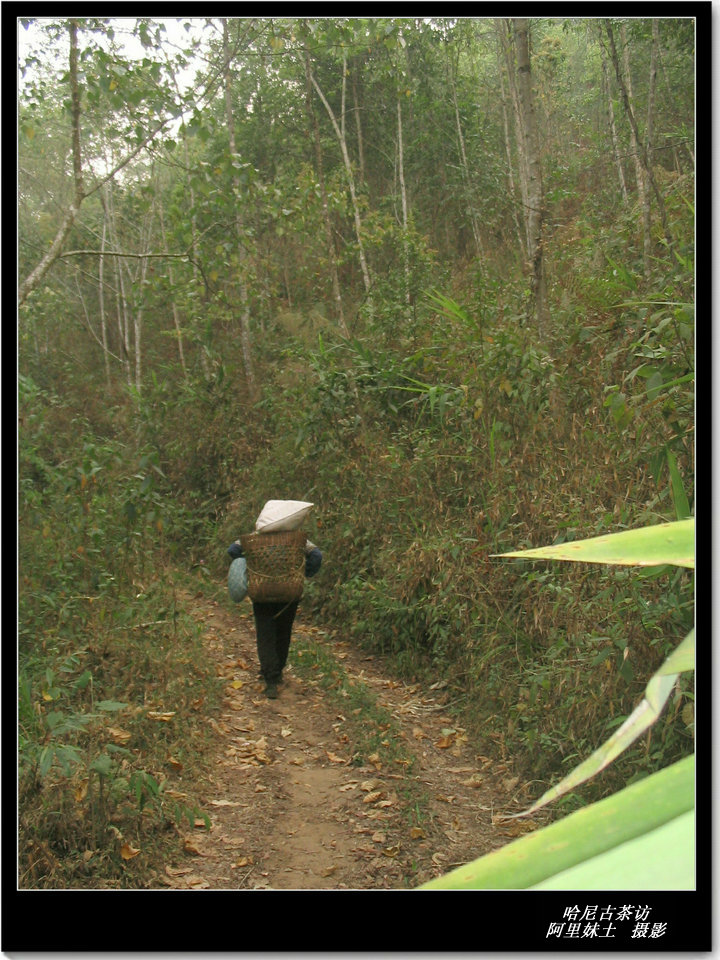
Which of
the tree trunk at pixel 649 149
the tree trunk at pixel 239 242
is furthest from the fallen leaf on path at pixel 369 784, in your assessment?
the tree trunk at pixel 649 149

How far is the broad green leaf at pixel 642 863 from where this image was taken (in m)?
0.40

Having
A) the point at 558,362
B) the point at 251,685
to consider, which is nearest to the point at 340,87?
the point at 558,362

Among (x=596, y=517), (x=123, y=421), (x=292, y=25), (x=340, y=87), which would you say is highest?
(x=340, y=87)

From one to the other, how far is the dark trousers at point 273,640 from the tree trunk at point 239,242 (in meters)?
1.96

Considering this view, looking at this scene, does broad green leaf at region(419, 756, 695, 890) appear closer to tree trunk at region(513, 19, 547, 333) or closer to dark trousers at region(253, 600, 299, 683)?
dark trousers at region(253, 600, 299, 683)

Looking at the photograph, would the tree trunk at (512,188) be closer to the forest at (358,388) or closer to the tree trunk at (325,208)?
the forest at (358,388)

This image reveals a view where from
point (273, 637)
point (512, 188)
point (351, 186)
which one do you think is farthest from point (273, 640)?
point (512, 188)

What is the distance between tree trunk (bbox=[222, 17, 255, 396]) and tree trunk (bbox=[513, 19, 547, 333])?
1.84m

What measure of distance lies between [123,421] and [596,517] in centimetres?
313

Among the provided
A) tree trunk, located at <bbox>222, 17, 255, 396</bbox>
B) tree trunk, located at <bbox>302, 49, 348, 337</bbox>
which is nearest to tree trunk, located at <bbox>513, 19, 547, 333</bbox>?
tree trunk, located at <bbox>302, 49, 348, 337</bbox>

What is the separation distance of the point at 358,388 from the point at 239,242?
1815 millimetres

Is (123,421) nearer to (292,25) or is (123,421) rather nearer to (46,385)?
(46,385)

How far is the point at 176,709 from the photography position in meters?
4.09

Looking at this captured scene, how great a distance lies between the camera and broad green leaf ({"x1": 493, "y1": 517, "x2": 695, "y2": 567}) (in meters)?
0.45
